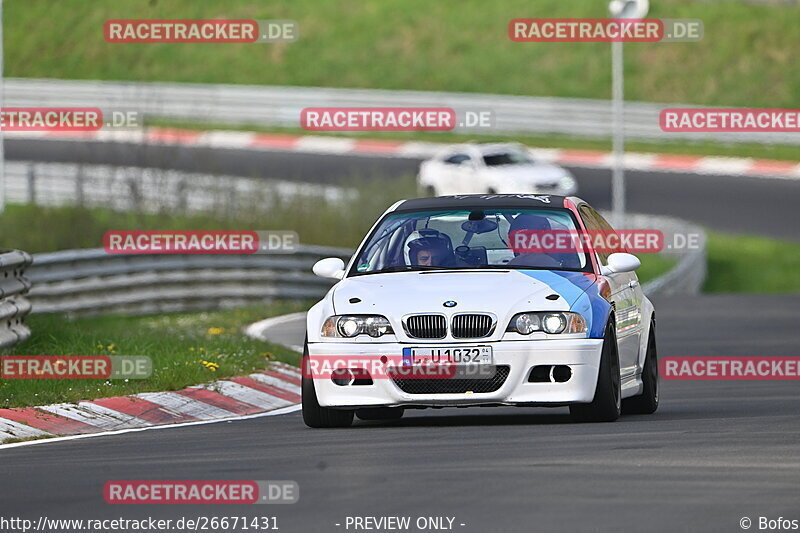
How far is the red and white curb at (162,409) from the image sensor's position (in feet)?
41.2

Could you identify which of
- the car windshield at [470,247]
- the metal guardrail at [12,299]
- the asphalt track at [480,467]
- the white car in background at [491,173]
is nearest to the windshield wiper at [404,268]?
the car windshield at [470,247]

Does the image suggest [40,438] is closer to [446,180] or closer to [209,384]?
[209,384]

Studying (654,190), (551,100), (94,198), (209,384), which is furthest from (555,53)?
(209,384)

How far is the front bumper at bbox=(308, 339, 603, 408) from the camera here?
11.8 meters

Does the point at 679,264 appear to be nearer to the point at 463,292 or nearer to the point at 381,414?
the point at 381,414

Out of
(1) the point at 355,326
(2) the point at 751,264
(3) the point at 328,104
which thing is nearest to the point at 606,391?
(1) the point at 355,326

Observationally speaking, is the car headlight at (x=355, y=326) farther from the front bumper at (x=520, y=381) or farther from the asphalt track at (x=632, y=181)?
the asphalt track at (x=632, y=181)

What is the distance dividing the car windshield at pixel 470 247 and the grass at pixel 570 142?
3635cm

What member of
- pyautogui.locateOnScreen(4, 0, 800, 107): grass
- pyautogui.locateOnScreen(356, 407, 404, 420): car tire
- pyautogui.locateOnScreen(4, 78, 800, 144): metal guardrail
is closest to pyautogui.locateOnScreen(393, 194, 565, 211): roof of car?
pyautogui.locateOnScreen(356, 407, 404, 420): car tire

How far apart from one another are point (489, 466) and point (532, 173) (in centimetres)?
3006

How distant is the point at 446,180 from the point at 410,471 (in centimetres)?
3112

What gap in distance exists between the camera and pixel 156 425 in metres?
13.2

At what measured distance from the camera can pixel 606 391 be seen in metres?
12.0

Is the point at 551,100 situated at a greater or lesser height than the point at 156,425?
greater
